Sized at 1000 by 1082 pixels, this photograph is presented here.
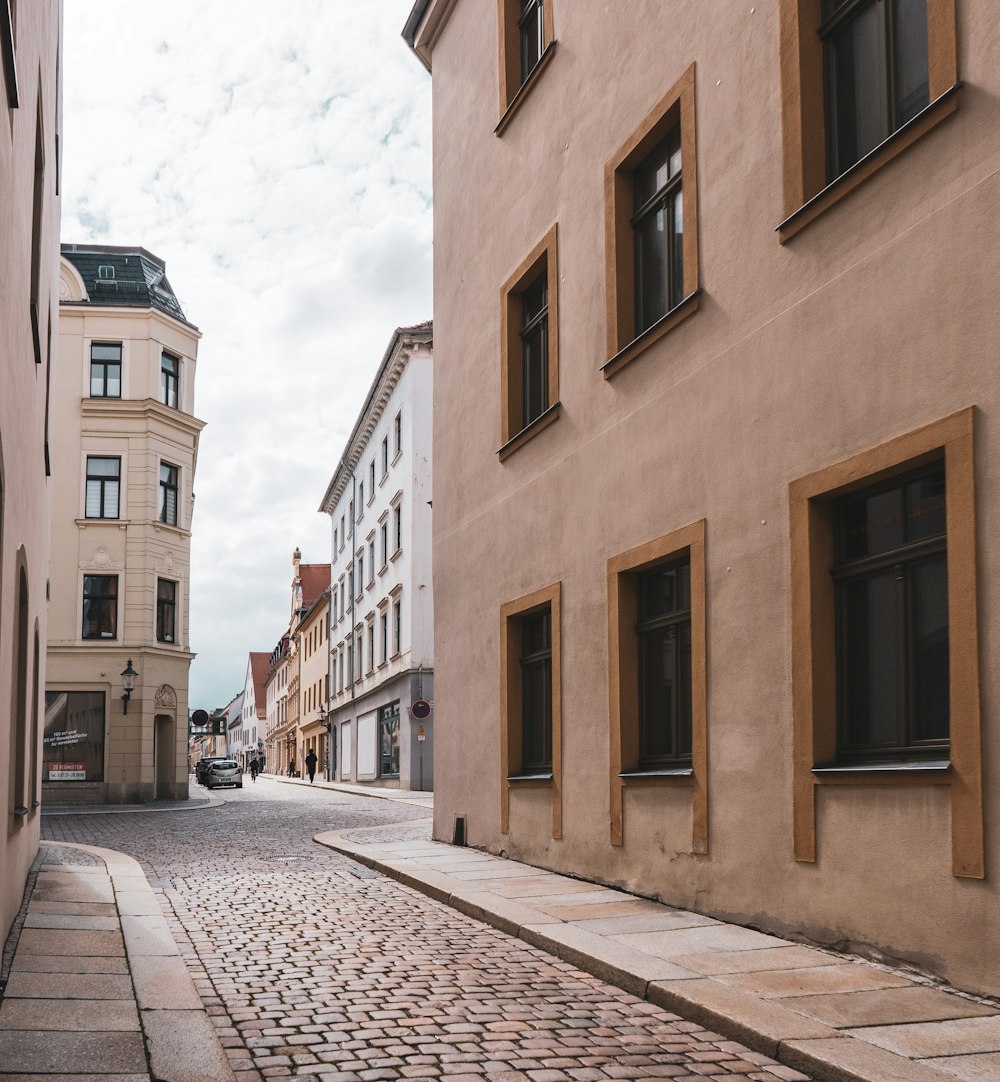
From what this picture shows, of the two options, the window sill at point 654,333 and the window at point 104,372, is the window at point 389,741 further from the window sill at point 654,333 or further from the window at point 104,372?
the window sill at point 654,333

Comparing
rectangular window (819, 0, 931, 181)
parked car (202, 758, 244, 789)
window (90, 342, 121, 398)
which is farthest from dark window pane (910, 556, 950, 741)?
parked car (202, 758, 244, 789)

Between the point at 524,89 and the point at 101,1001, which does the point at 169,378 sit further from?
the point at 101,1001

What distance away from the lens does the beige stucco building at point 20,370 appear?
7.14m

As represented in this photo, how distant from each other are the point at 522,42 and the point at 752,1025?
12.5 m

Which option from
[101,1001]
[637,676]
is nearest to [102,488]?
[637,676]

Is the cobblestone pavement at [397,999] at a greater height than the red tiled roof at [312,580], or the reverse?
the red tiled roof at [312,580]

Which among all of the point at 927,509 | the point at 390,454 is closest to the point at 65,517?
the point at 390,454

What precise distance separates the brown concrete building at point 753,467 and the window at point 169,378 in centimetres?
2179

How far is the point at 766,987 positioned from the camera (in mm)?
6812

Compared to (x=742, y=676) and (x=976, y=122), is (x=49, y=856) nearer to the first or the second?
(x=742, y=676)

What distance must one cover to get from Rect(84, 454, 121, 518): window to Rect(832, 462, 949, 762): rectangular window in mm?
28253

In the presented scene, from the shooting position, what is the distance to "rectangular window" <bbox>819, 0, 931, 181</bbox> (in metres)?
7.92

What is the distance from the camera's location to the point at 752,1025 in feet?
19.5

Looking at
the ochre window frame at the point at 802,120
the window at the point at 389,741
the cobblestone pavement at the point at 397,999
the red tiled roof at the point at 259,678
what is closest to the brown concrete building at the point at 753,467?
the ochre window frame at the point at 802,120
